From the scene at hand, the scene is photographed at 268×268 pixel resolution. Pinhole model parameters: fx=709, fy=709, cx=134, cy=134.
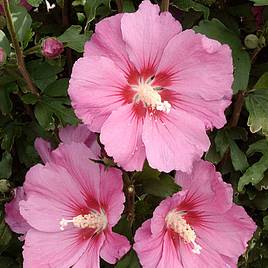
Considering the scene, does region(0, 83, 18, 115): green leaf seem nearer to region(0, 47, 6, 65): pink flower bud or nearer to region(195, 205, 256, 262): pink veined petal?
region(0, 47, 6, 65): pink flower bud

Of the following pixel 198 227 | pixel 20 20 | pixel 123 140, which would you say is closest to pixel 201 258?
pixel 198 227

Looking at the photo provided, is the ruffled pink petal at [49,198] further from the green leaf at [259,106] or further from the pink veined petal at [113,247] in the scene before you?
the green leaf at [259,106]

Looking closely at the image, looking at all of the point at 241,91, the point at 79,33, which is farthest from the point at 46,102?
the point at 241,91

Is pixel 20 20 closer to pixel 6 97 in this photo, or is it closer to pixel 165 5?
pixel 6 97

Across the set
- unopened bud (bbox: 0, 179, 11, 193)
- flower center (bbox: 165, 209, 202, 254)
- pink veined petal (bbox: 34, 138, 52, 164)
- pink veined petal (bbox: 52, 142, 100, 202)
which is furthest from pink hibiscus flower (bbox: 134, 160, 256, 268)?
unopened bud (bbox: 0, 179, 11, 193)

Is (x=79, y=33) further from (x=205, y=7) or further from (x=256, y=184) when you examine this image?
(x=256, y=184)

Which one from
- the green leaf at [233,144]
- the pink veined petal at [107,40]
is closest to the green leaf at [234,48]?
the green leaf at [233,144]
